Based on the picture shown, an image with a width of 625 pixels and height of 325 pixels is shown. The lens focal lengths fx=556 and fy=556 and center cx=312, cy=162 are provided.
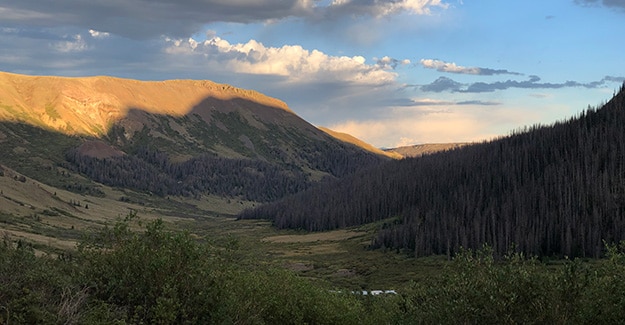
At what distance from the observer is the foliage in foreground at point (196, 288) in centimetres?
4056

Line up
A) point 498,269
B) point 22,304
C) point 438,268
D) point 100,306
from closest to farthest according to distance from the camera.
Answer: point 22,304 < point 100,306 < point 498,269 < point 438,268

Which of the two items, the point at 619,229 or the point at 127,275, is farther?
the point at 619,229

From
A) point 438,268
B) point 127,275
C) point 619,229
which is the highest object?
point 127,275

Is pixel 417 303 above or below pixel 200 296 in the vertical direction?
below

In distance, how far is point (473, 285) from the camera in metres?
45.1

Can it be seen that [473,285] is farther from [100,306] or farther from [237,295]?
[100,306]

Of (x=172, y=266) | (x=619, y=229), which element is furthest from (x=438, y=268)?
(x=172, y=266)

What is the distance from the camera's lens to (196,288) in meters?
45.2

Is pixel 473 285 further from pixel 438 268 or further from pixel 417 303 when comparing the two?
pixel 438 268

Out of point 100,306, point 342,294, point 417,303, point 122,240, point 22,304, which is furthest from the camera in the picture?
point 342,294

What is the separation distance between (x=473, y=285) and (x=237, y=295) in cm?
2002

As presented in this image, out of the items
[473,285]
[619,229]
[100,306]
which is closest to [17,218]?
[100,306]

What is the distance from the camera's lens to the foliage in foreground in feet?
133

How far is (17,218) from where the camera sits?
191m
